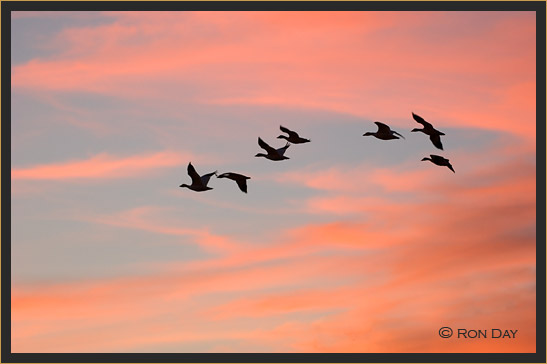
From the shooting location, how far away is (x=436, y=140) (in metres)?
90.0

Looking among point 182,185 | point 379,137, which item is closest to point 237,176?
Result: point 182,185

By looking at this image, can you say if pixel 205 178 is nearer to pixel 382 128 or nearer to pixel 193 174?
pixel 193 174

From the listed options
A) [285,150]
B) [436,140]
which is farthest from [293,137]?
[436,140]

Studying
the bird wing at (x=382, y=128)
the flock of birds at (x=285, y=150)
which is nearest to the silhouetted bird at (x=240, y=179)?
the flock of birds at (x=285, y=150)

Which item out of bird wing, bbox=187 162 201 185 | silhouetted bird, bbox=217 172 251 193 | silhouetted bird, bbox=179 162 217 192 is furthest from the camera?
silhouetted bird, bbox=217 172 251 193

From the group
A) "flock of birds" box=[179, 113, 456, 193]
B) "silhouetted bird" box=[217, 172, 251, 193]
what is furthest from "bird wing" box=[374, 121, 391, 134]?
"silhouetted bird" box=[217, 172, 251, 193]

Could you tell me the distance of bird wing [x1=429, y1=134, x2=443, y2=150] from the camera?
89750mm

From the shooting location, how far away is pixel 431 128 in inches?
3499

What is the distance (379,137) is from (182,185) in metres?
12.7

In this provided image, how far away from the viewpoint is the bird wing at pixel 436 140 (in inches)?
3533

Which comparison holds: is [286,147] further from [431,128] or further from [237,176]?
[431,128]

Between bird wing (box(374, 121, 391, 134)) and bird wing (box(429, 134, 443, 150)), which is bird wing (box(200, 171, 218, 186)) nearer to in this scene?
bird wing (box(374, 121, 391, 134))

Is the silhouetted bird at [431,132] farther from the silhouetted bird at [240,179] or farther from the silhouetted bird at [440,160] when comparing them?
Answer: the silhouetted bird at [240,179]

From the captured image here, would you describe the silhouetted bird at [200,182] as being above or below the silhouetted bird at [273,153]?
below
